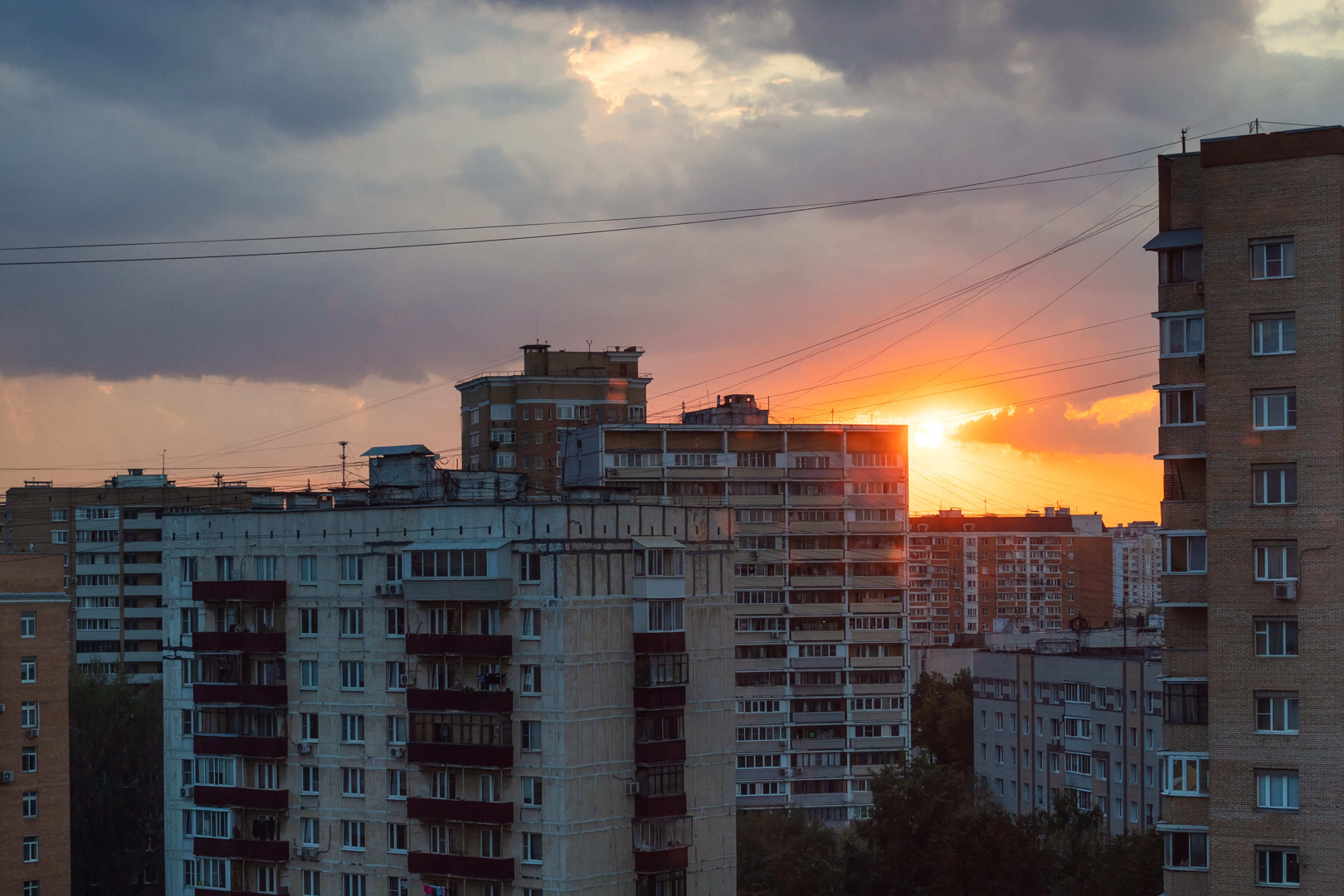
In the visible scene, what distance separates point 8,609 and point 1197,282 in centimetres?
6038

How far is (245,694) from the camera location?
61.6 metres

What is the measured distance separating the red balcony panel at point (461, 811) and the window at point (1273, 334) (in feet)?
98.1

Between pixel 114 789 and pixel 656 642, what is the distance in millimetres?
71743

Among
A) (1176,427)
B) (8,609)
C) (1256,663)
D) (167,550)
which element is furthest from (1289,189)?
(8,609)

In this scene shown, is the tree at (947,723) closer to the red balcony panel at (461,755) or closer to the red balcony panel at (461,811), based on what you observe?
the red balcony panel at (461,811)

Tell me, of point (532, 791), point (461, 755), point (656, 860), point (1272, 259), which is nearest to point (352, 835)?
point (461, 755)

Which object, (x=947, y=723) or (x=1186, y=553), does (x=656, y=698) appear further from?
(x=947, y=723)

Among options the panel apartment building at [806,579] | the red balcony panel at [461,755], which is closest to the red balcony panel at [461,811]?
the red balcony panel at [461,755]

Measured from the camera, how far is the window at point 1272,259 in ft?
145

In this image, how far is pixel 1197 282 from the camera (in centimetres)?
4638

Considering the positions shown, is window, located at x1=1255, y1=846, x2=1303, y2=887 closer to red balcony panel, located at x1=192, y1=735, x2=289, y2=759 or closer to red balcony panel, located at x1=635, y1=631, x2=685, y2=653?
red balcony panel, located at x1=635, y1=631, x2=685, y2=653

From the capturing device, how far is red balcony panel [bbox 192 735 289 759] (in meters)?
60.8

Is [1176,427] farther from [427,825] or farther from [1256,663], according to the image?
[427,825]

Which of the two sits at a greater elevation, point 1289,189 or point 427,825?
point 1289,189
